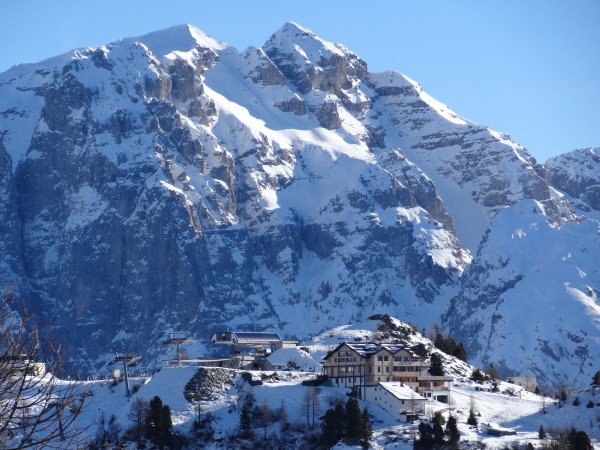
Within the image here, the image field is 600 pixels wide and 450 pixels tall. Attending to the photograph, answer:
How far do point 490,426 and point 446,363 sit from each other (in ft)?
107

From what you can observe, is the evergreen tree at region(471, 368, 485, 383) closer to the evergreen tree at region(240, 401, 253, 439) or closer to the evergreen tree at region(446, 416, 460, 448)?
the evergreen tree at region(446, 416, 460, 448)

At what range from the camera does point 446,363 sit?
162625 mm

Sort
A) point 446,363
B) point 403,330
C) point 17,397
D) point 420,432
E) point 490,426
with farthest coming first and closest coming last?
point 403,330
point 446,363
point 490,426
point 420,432
point 17,397

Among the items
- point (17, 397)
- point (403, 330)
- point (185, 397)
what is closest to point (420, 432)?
point (185, 397)

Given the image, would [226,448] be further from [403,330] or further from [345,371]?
[403,330]

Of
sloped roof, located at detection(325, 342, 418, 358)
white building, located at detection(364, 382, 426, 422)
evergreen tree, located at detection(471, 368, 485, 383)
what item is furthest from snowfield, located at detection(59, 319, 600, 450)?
sloped roof, located at detection(325, 342, 418, 358)

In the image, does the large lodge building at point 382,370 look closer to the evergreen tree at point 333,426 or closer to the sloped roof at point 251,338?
the evergreen tree at point 333,426

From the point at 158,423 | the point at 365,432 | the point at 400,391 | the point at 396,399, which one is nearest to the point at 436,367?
the point at 400,391

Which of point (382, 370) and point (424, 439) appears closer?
point (424, 439)

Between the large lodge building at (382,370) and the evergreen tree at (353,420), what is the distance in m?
16.8

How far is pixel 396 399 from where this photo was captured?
133375 mm

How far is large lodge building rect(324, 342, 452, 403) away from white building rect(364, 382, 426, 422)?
405 centimetres

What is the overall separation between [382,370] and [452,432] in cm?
2439

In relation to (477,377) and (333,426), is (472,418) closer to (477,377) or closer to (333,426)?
(333,426)
